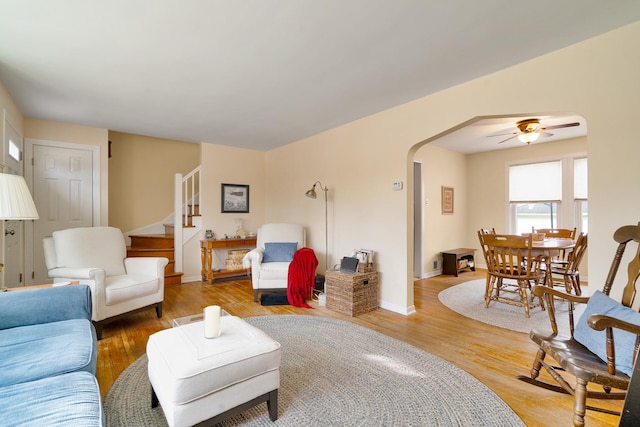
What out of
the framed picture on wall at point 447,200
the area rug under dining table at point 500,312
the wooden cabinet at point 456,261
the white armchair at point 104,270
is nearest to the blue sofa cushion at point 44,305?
the white armchair at point 104,270

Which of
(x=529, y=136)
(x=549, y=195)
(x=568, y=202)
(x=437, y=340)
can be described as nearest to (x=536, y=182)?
(x=549, y=195)

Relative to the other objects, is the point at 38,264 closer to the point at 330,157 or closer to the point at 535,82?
the point at 330,157

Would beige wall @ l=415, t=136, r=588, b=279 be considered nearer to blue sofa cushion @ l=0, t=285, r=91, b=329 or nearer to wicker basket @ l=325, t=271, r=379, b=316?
wicker basket @ l=325, t=271, r=379, b=316

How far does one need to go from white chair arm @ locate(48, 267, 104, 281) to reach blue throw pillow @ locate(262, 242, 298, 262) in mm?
1966

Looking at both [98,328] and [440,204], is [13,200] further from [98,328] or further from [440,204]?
[440,204]

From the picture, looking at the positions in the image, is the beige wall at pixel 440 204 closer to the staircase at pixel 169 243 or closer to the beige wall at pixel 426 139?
the beige wall at pixel 426 139

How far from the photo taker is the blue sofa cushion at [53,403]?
1.02 meters

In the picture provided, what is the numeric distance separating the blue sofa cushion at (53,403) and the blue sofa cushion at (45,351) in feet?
0.23

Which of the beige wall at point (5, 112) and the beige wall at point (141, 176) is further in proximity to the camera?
the beige wall at point (141, 176)

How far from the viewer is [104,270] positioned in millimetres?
2912

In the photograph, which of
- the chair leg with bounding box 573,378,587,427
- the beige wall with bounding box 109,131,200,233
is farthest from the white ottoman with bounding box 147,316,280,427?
the beige wall with bounding box 109,131,200,233

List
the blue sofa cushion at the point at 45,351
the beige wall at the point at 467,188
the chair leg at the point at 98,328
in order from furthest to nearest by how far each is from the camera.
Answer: the beige wall at the point at 467,188 → the chair leg at the point at 98,328 → the blue sofa cushion at the point at 45,351

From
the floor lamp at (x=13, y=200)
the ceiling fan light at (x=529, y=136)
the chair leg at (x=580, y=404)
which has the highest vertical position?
the ceiling fan light at (x=529, y=136)

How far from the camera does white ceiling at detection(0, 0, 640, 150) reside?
1789 mm
